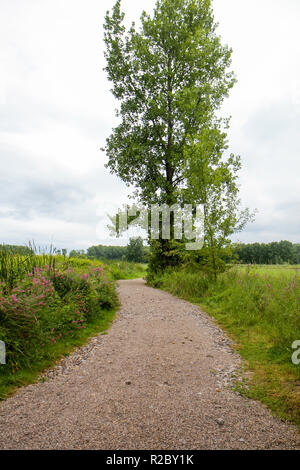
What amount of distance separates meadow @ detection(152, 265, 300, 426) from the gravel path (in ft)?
1.01

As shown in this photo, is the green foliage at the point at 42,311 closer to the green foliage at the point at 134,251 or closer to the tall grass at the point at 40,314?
the tall grass at the point at 40,314

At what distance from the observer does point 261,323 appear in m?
6.98

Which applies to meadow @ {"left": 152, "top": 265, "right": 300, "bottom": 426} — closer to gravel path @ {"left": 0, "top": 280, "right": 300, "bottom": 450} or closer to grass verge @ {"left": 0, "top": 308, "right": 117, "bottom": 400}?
gravel path @ {"left": 0, "top": 280, "right": 300, "bottom": 450}

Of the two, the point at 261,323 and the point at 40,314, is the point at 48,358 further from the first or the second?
the point at 261,323

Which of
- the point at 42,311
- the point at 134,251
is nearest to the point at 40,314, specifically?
the point at 42,311

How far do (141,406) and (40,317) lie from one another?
2776mm

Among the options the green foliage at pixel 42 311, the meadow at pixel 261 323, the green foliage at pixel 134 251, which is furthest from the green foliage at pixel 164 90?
the green foliage at pixel 134 251

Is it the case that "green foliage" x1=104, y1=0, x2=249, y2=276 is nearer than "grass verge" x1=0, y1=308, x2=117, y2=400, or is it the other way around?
"grass verge" x1=0, y1=308, x2=117, y2=400

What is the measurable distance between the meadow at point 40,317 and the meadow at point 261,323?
Answer: 132 inches

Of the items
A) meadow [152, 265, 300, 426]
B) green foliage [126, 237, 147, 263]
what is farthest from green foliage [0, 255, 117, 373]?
green foliage [126, 237, 147, 263]

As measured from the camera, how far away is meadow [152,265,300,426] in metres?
3.92

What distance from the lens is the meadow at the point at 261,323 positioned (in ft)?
12.9
